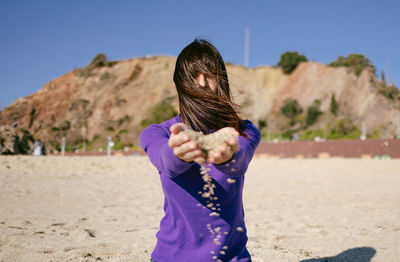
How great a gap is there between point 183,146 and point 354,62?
4280cm

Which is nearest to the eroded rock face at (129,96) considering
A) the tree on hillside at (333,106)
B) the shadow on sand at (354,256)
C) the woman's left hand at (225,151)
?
the tree on hillside at (333,106)

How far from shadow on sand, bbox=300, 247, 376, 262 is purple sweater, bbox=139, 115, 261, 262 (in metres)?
2.03

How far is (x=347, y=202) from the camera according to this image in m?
6.37

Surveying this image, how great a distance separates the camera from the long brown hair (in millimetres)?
1341

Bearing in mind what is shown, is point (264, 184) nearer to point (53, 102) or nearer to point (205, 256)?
point (205, 256)

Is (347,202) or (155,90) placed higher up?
(155,90)

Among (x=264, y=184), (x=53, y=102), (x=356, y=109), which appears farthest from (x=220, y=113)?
(x=53, y=102)

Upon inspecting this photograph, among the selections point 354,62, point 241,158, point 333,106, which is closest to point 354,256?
point 241,158

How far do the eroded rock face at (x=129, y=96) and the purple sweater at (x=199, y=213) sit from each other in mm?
35703

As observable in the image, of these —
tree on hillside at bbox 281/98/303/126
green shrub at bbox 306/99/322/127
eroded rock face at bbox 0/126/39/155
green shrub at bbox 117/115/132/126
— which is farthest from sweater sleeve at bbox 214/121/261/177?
green shrub at bbox 117/115/132/126

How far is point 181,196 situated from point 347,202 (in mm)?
5929

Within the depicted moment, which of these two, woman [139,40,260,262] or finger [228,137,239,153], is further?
woman [139,40,260,262]

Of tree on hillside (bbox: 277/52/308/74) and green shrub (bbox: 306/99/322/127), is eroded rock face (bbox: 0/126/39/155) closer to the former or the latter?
green shrub (bbox: 306/99/322/127)

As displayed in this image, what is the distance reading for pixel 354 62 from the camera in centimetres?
3897
